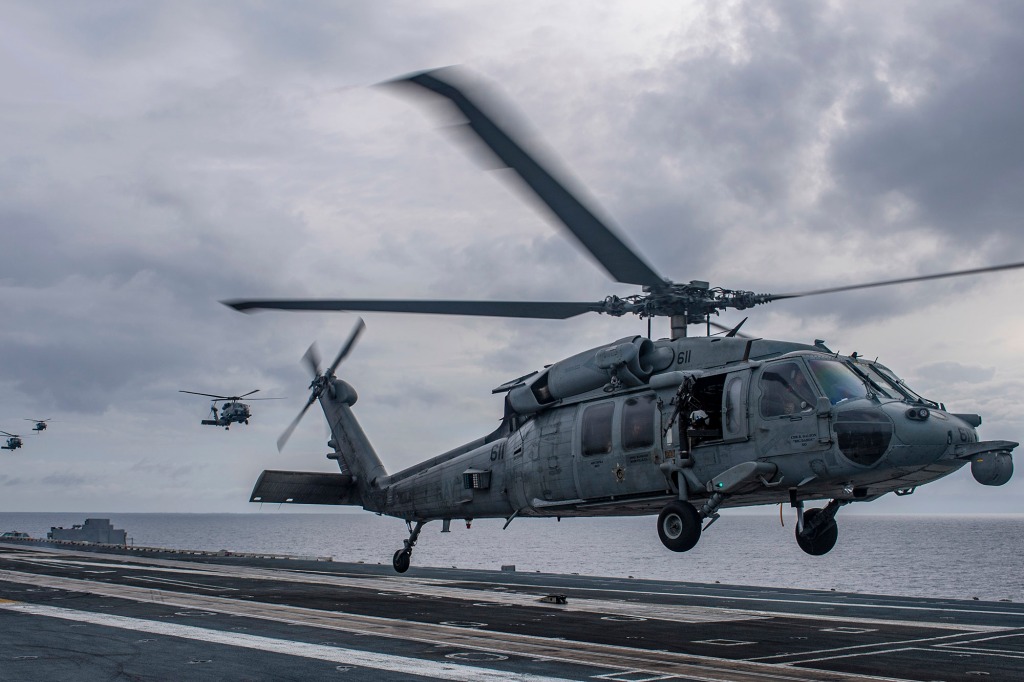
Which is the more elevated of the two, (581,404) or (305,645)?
(581,404)

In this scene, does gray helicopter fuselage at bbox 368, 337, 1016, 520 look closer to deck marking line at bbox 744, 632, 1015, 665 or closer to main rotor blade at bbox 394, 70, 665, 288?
main rotor blade at bbox 394, 70, 665, 288

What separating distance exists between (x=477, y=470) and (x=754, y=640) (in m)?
6.82

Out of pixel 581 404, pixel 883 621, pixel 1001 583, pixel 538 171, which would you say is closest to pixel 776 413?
pixel 581 404

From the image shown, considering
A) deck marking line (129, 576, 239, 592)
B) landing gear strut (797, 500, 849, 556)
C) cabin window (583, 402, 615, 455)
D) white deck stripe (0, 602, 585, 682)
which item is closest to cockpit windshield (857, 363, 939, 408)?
landing gear strut (797, 500, 849, 556)

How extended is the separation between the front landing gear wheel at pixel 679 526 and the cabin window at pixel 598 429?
1.79 m

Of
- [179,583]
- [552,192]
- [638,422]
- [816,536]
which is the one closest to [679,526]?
[638,422]

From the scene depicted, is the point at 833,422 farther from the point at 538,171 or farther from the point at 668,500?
the point at 538,171

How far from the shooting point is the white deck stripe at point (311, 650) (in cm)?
1424

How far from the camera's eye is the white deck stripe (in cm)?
1424

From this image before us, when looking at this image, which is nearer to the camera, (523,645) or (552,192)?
(552,192)

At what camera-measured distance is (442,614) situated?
77.2 feet

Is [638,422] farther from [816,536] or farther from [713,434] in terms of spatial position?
[816,536]

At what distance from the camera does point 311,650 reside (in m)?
16.8

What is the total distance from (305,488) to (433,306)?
40.0ft
